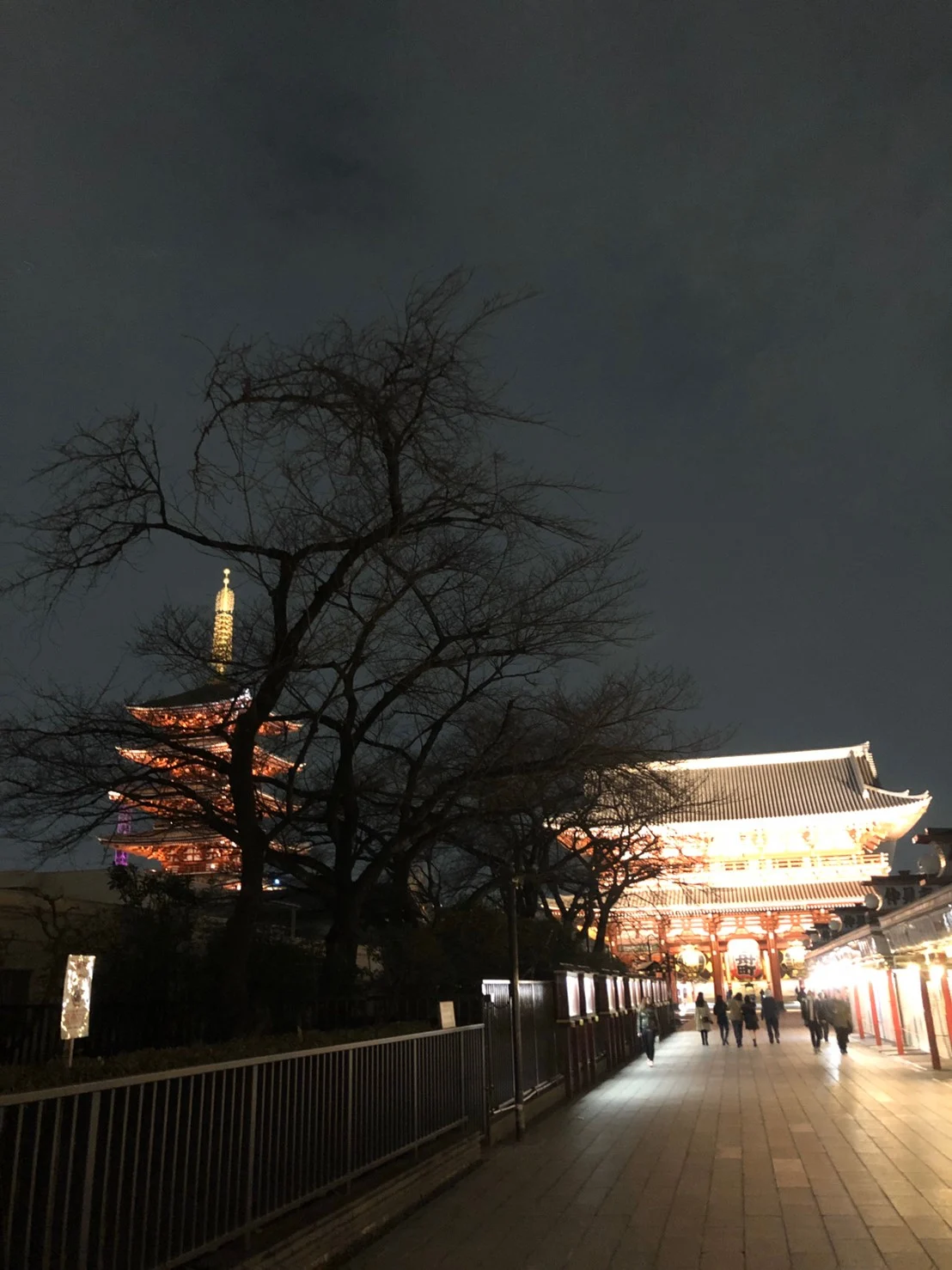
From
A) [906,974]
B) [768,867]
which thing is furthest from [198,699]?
[768,867]

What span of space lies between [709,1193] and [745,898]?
44058 millimetres

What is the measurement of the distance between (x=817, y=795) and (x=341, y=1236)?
169 feet

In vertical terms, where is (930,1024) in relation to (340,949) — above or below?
below

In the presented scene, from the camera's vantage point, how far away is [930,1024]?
18094 millimetres

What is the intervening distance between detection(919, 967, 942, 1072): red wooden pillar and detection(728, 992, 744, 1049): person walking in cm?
965

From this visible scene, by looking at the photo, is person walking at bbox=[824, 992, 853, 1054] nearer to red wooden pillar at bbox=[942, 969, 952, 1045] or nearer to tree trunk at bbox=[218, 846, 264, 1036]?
red wooden pillar at bbox=[942, 969, 952, 1045]

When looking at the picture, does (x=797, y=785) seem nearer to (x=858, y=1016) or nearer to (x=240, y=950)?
(x=858, y=1016)

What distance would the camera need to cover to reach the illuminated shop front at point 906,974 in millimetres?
14411

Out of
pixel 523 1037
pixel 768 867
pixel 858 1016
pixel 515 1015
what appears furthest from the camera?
pixel 768 867

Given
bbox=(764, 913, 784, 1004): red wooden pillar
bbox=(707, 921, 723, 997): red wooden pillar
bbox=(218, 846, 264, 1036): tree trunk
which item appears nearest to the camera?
bbox=(218, 846, 264, 1036): tree trunk

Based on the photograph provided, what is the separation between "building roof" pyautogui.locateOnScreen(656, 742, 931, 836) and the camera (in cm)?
5125

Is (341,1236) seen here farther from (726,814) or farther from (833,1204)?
(726,814)

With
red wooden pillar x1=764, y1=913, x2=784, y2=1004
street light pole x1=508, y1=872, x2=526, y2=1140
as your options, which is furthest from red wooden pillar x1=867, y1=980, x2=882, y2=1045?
red wooden pillar x1=764, y1=913, x2=784, y2=1004

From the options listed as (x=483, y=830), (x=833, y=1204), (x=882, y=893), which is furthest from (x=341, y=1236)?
(x=882, y=893)
